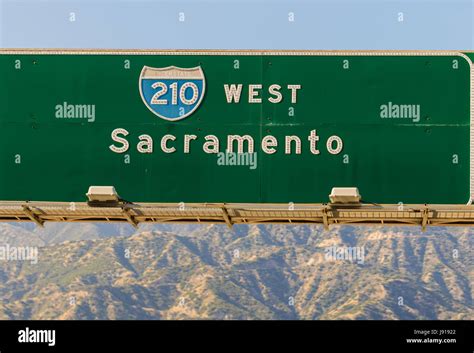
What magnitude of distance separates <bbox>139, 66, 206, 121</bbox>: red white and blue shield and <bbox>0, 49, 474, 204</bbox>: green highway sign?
0.09 ft

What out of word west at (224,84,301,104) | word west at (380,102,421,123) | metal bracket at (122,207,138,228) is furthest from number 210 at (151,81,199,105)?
word west at (380,102,421,123)

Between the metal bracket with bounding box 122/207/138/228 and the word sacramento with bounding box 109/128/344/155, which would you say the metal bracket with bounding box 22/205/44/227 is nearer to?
the metal bracket with bounding box 122/207/138/228

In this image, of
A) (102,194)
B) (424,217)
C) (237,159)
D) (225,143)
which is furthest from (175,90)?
(424,217)

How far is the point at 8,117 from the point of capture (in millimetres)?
28219

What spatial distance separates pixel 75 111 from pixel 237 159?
15.9 feet

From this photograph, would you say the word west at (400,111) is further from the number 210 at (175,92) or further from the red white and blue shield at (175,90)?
the number 210 at (175,92)

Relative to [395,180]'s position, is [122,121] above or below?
above

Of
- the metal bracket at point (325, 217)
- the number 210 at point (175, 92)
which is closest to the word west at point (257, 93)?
the number 210 at point (175, 92)

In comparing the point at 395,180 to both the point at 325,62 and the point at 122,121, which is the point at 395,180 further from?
the point at 122,121

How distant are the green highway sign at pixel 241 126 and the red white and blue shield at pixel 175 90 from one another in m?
0.03

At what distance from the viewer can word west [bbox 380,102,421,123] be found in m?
27.2

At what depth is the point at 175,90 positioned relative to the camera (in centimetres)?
2772

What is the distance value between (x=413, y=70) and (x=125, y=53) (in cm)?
A: 811
